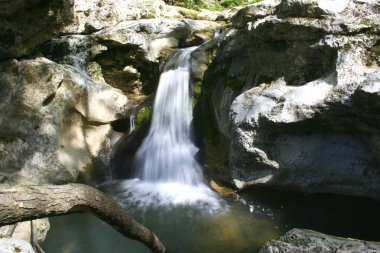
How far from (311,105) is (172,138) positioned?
Result: 3827 millimetres

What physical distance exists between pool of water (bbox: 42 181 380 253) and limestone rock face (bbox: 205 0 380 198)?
0.32 metres

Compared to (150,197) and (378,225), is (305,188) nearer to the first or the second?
(378,225)

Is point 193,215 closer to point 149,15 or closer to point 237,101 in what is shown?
point 237,101

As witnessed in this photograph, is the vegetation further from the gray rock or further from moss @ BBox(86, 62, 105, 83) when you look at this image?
the gray rock

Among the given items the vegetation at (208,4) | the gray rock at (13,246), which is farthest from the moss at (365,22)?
the vegetation at (208,4)

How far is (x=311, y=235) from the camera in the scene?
3146 mm

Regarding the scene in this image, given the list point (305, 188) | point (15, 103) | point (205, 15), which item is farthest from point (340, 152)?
point (205, 15)

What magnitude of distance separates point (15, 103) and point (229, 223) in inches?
198

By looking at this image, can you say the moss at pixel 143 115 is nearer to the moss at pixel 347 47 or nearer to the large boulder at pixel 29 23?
the large boulder at pixel 29 23

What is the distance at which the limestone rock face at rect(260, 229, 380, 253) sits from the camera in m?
2.87

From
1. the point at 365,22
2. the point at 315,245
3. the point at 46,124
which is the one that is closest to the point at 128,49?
the point at 46,124

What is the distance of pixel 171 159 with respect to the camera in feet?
27.9

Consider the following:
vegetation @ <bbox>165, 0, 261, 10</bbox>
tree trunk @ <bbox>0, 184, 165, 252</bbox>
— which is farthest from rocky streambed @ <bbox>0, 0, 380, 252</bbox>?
vegetation @ <bbox>165, 0, 261, 10</bbox>

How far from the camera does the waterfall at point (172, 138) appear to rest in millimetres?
8273
